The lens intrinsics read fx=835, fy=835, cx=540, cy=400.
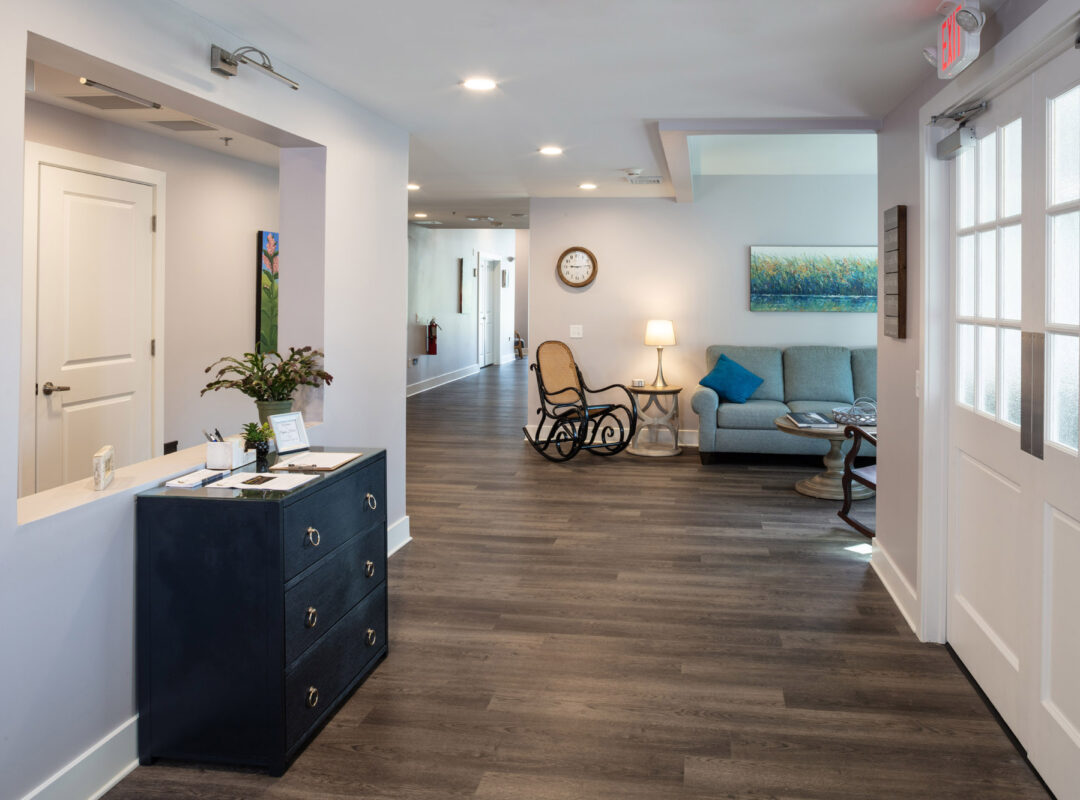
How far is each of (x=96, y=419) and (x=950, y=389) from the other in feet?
13.5

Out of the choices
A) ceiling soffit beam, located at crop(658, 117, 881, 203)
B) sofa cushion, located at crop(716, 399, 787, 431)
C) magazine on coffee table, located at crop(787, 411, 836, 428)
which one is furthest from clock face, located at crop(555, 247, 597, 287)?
ceiling soffit beam, located at crop(658, 117, 881, 203)

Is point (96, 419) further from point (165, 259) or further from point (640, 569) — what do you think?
point (640, 569)

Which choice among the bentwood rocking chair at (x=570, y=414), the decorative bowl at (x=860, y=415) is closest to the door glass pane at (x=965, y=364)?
the decorative bowl at (x=860, y=415)

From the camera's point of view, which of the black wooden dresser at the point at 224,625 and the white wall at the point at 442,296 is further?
the white wall at the point at 442,296

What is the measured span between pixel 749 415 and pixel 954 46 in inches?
173

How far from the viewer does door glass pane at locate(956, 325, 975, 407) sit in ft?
9.53

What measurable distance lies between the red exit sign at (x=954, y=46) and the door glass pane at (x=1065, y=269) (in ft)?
2.05

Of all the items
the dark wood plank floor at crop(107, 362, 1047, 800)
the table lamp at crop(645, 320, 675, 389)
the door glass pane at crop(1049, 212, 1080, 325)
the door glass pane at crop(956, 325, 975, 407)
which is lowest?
the dark wood plank floor at crop(107, 362, 1047, 800)

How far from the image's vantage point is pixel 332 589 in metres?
2.57

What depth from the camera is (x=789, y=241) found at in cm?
740

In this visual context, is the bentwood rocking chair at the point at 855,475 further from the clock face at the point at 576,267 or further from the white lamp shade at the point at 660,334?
the clock face at the point at 576,267

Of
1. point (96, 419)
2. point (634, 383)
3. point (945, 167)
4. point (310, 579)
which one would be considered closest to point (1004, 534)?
point (945, 167)

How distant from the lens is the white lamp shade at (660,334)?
726cm

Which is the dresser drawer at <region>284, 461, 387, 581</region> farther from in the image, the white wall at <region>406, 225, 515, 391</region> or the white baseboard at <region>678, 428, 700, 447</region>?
the white wall at <region>406, 225, 515, 391</region>
